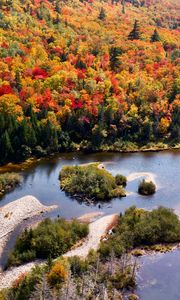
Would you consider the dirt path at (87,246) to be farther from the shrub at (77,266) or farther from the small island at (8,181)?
the small island at (8,181)

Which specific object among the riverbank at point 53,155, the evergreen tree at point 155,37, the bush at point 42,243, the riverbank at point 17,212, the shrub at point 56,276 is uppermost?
the evergreen tree at point 155,37

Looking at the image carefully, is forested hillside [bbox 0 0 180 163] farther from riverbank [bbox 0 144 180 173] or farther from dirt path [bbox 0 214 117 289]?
dirt path [bbox 0 214 117 289]

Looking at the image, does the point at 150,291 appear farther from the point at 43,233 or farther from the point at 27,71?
the point at 27,71

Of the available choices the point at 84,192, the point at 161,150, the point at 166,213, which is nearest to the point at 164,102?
the point at 161,150

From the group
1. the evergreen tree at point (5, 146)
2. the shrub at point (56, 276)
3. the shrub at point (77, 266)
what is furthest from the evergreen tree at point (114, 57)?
the shrub at point (56, 276)

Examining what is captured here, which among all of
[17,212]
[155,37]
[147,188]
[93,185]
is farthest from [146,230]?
[155,37]

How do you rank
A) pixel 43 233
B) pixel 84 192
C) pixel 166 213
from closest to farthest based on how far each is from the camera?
1. pixel 43 233
2. pixel 166 213
3. pixel 84 192
